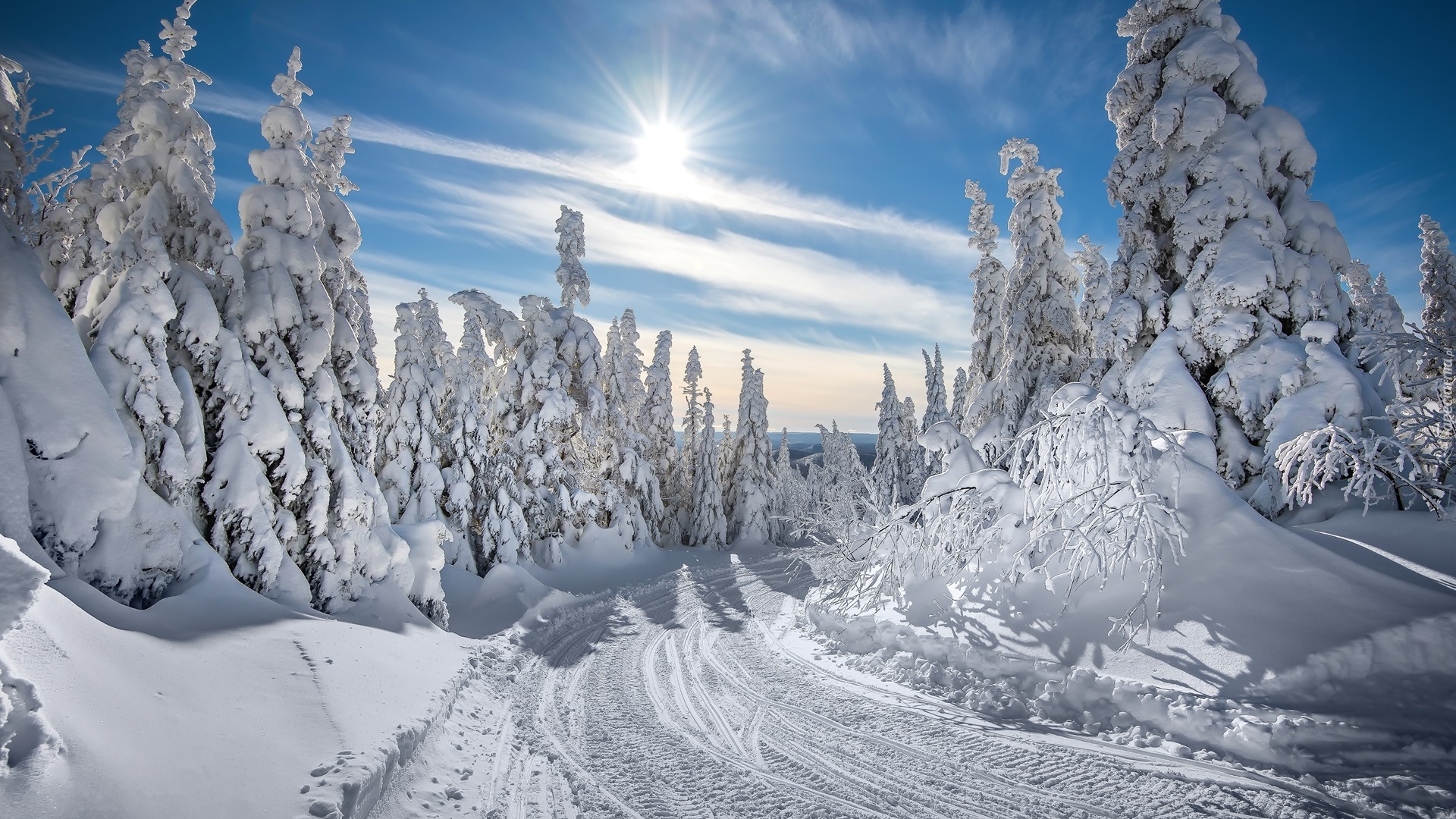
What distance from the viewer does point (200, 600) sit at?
7250 mm

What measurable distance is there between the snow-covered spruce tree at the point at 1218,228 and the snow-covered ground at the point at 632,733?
295 centimetres

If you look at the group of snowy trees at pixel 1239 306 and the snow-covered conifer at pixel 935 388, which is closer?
the group of snowy trees at pixel 1239 306

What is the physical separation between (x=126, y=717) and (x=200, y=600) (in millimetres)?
3813

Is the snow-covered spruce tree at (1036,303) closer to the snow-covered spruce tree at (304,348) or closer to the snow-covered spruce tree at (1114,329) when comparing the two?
the snow-covered spruce tree at (1114,329)

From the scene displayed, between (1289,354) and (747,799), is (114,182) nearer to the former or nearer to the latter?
(747,799)

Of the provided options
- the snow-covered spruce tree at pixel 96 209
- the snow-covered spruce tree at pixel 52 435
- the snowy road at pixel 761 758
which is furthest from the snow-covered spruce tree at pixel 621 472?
Answer: the snow-covered spruce tree at pixel 52 435

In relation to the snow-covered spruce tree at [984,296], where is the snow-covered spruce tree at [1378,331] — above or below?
below

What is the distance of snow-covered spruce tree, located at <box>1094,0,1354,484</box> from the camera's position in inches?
396

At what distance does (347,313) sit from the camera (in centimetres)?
1268

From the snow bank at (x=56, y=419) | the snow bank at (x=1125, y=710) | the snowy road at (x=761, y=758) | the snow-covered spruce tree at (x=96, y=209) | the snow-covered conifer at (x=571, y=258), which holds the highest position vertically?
the snow-covered conifer at (x=571, y=258)

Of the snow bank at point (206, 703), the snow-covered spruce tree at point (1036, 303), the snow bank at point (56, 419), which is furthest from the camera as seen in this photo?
the snow-covered spruce tree at point (1036, 303)

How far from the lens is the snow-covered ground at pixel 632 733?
421 cm

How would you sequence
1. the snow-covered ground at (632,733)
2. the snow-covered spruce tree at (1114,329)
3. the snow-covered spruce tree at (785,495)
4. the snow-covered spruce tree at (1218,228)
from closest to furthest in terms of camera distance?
1. the snow-covered ground at (632,733)
2. the snow-covered spruce tree at (1218,228)
3. the snow-covered spruce tree at (1114,329)
4. the snow-covered spruce tree at (785,495)

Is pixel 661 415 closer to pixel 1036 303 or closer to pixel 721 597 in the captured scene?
pixel 721 597
